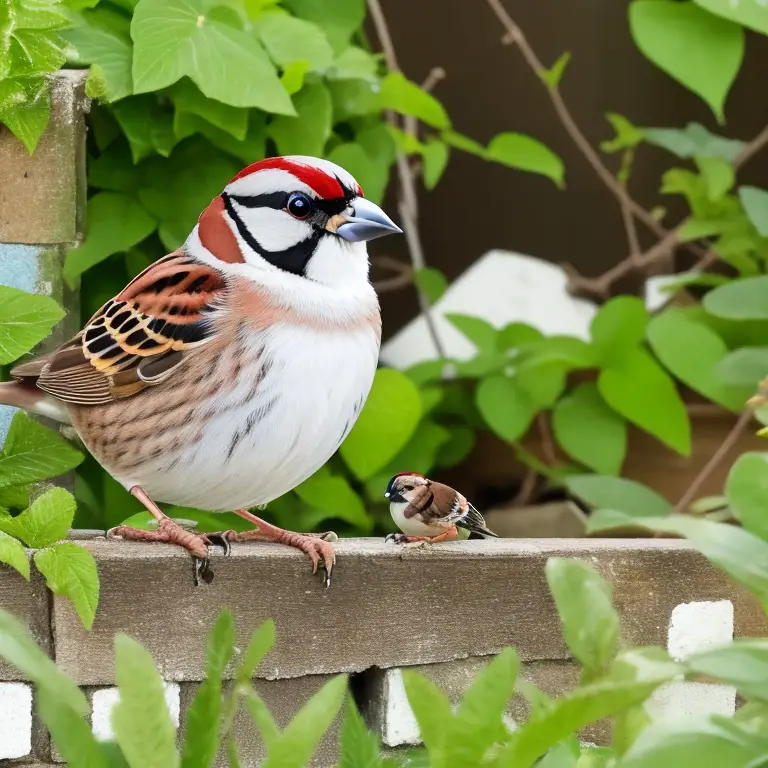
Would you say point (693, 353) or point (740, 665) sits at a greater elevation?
point (740, 665)

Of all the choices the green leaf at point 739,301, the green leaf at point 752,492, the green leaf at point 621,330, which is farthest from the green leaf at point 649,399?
the green leaf at point 752,492

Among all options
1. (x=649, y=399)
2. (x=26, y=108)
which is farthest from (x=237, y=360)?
(x=649, y=399)

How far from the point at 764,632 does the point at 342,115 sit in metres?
0.72

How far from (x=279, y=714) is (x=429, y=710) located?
1.61 feet

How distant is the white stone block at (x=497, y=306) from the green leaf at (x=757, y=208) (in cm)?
29

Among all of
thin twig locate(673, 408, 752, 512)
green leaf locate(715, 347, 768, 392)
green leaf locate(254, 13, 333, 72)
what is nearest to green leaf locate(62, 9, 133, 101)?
green leaf locate(254, 13, 333, 72)

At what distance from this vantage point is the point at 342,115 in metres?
1.27

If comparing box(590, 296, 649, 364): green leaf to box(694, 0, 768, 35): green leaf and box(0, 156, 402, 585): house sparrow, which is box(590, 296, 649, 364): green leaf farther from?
box(0, 156, 402, 585): house sparrow

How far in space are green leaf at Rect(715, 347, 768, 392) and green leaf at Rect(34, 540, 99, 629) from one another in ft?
2.64

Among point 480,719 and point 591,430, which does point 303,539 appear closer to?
point 480,719

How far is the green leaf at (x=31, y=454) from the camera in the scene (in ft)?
2.84

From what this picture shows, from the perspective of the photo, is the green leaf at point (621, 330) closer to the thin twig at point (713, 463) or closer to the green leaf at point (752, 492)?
the thin twig at point (713, 463)

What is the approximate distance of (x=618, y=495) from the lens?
1298 millimetres

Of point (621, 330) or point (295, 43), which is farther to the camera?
point (621, 330)
